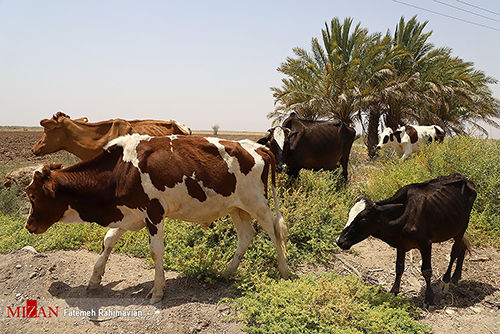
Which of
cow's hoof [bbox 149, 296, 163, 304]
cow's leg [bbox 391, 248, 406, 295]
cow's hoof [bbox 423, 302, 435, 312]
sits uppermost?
cow's leg [bbox 391, 248, 406, 295]

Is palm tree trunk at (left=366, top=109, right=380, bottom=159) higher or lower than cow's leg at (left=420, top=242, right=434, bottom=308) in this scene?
higher

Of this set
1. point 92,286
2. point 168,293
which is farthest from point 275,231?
point 92,286

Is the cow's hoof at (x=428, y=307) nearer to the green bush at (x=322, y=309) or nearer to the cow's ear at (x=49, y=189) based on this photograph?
the green bush at (x=322, y=309)

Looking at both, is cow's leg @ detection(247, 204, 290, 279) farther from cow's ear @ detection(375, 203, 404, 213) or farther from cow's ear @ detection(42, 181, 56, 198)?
cow's ear @ detection(42, 181, 56, 198)

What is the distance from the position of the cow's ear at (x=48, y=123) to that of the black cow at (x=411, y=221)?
5.81m

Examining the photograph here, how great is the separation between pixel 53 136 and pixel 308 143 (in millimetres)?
5440

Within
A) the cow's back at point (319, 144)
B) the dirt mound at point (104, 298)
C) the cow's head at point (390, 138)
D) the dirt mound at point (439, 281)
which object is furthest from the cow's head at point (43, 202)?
the cow's head at point (390, 138)

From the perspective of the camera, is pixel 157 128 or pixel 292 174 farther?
pixel 157 128

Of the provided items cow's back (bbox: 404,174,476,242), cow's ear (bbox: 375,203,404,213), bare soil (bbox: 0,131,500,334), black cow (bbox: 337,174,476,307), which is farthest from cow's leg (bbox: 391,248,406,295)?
cow's ear (bbox: 375,203,404,213)

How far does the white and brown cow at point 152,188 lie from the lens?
4.06 metres

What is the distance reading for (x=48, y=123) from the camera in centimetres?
632

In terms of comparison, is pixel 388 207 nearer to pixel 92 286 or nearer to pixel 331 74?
pixel 92 286

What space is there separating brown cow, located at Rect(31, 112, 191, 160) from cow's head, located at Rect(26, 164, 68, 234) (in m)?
2.57

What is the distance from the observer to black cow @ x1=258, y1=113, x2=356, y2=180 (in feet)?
22.9
